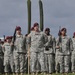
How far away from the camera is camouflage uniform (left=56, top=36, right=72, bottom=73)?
25.7m

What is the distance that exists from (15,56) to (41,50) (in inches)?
89.4

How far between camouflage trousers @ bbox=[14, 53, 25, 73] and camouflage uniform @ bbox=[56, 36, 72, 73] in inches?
67.2

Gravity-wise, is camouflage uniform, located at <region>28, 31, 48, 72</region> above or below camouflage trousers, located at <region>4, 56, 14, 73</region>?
above

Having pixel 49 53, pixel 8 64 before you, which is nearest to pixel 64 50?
pixel 49 53

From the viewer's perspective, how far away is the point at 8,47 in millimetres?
27297

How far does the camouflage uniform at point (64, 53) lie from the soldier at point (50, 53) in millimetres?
368

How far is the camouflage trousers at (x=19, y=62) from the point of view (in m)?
26.1

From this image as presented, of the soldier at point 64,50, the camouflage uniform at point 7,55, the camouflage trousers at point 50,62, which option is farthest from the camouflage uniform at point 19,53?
the soldier at point 64,50

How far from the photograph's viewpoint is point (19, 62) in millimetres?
26266

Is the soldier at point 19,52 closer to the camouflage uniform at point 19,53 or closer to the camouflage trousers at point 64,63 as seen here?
the camouflage uniform at point 19,53

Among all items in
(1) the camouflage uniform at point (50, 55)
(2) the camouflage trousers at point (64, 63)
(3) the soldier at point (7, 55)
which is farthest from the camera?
(3) the soldier at point (7, 55)

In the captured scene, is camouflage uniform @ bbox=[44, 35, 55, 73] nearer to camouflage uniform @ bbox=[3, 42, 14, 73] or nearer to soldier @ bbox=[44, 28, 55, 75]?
soldier @ bbox=[44, 28, 55, 75]

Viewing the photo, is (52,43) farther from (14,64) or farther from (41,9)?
(41,9)

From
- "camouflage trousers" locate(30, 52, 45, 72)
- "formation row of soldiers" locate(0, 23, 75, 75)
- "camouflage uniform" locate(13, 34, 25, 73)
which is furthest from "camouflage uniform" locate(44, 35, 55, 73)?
"camouflage trousers" locate(30, 52, 45, 72)
